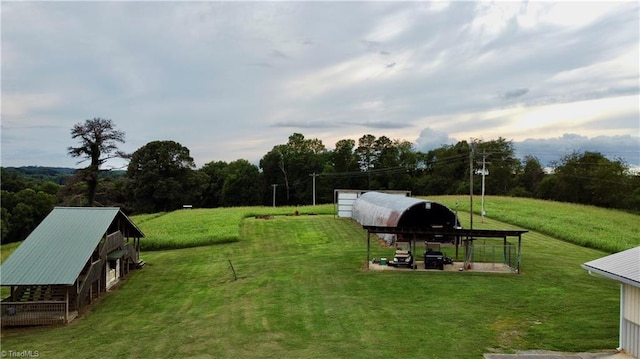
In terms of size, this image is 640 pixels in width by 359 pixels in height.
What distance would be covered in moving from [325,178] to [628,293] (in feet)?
227

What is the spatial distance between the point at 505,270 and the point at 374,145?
65.2 m

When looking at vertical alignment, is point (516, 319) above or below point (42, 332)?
above

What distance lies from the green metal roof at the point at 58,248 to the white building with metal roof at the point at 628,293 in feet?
59.7

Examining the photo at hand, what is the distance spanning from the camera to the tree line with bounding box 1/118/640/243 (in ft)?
216

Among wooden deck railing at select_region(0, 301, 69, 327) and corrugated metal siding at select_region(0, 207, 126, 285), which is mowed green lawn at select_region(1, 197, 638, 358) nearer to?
wooden deck railing at select_region(0, 301, 69, 327)

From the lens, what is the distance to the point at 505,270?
21672 millimetres

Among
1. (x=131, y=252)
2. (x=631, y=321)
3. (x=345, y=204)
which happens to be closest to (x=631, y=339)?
(x=631, y=321)

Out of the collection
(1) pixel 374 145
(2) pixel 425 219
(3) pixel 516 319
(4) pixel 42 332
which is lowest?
(4) pixel 42 332

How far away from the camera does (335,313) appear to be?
50.8ft

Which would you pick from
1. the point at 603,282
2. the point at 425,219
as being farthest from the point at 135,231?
the point at 603,282

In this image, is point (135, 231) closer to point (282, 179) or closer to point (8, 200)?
point (8, 200)

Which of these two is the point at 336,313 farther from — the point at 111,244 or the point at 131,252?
the point at 131,252

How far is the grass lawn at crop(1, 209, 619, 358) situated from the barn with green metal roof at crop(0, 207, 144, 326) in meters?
0.73

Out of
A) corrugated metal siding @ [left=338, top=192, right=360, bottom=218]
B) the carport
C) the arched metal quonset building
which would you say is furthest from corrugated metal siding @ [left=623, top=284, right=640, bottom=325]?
corrugated metal siding @ [left=338, top=192, right=360, bottom=218]
